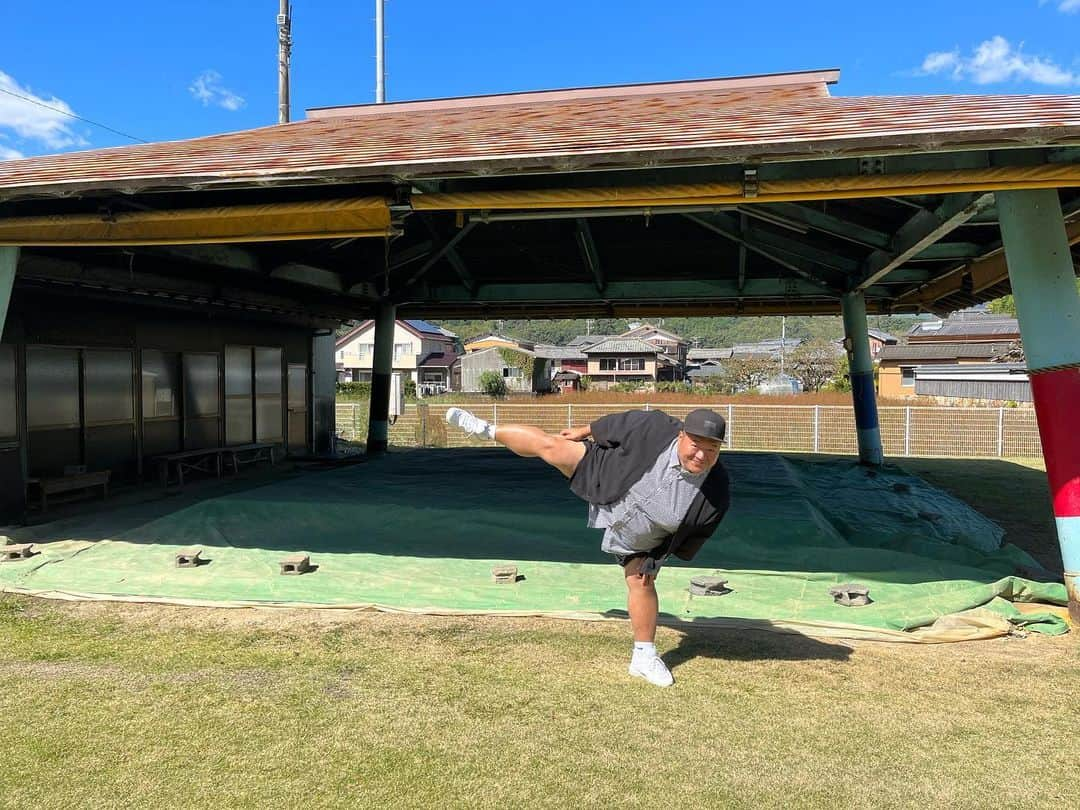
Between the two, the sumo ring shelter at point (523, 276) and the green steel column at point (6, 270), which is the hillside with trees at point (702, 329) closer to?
the sumo ring shelter at point (523, 276)

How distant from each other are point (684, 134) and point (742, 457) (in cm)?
806

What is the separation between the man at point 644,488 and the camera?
3.42 metres

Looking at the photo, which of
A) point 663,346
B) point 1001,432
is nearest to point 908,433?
point 1001,432

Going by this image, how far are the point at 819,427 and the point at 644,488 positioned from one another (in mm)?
16988

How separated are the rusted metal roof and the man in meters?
1.89

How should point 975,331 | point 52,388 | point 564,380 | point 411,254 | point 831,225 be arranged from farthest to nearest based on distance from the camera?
point 564,380
point 975,331
point 411,254
point 52,388
point 831,225

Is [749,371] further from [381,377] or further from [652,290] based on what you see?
[381,377]

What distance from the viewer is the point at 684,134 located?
4688 millimetres

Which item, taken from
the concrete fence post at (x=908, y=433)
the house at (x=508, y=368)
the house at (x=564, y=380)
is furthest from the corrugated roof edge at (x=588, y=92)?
the house at (x=564, y=380)

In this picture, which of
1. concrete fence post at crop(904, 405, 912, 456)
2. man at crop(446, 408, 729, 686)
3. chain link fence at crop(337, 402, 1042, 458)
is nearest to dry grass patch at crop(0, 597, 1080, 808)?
man at crop(446, 408, 729, 686)

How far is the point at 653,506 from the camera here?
11.4 ft

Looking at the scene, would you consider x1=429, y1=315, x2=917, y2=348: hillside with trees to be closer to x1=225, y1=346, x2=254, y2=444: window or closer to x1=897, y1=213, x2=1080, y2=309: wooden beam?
x1=897, y1=213, x2=1080, y2=309: wooden beam

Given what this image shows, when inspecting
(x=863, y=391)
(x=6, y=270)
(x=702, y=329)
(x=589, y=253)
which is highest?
(x=702, y=329)

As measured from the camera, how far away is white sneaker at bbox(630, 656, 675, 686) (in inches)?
142
